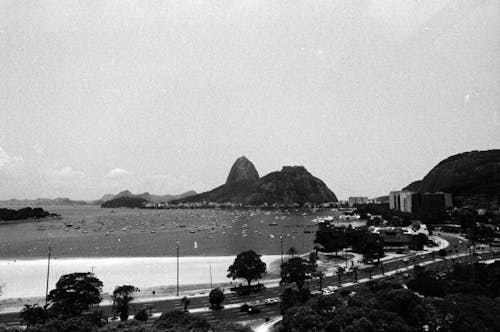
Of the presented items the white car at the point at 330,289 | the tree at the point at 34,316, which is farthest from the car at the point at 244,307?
the tree at the point at 34,316

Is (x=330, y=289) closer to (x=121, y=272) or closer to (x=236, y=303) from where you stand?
(x=236, y=303)

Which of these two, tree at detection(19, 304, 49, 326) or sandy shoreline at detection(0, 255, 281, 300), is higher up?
tree at detection(19, 304, 49, 326)

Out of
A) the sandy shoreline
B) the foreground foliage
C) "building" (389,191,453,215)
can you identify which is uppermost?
"building" (389,191,453,215)

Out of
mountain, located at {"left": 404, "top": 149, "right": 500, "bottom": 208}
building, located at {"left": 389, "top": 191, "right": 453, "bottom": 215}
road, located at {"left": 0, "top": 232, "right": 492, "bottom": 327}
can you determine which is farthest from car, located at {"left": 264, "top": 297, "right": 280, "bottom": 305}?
mountain, located at {"left": 404, "top": 149, "right": 500, "bottom": 208}

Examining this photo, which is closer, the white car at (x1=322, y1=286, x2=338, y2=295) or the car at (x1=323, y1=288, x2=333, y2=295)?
the car at (x1=323, y1=288, x2=333, y2=295)

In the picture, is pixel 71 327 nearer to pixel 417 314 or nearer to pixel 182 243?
pixel 417 314

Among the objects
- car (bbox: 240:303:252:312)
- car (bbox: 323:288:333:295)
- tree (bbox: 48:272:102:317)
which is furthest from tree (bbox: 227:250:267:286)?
tree (bbox: 48:272:102:317)

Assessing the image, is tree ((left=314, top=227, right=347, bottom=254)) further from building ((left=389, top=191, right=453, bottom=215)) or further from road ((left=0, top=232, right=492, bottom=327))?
building ((left=389, top=191, right=453, bottom=215))

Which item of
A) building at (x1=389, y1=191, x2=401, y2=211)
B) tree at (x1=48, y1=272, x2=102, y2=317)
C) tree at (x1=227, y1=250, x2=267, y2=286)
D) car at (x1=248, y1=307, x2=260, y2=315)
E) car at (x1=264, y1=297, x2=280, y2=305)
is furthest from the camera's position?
building at (x1=389, y1=191, x2=401, y2=211)

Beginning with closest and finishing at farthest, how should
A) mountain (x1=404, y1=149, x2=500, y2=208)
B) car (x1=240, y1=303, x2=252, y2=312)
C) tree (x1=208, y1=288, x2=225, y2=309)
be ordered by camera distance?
car (x1=240, y1=303, x2=252, y2=312) → tree (x1=208, y1=288, x2=225, y2=309) → mountain (x1=404, y1=149, x2=500, y2=208)
